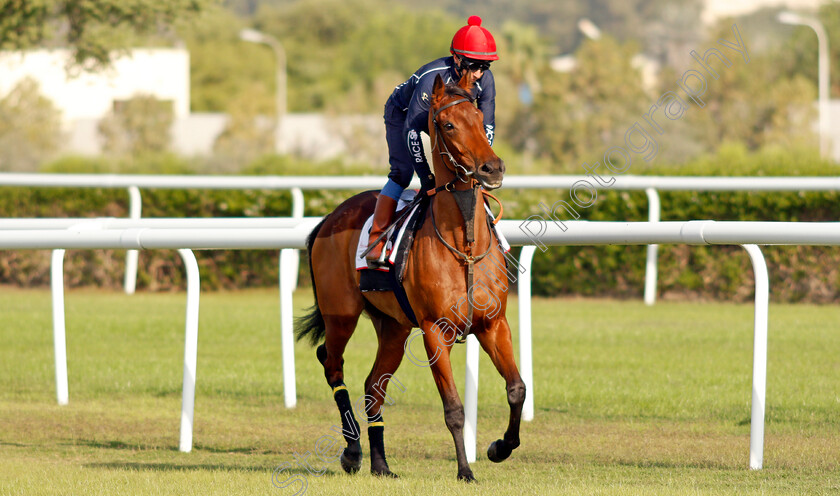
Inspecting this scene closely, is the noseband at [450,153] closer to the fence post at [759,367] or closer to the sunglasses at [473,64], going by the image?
the sunglasses at [473,64]

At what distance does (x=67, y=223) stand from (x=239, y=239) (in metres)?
1.89

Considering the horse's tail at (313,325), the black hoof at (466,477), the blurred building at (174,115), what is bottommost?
the blurred building at (174,115)

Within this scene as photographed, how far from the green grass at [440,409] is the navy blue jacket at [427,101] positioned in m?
1.52

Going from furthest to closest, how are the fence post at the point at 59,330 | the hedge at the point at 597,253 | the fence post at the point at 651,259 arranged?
1. the hedge at the point at 597,253
2. the fence post at the point at 651,259
3. the fence post at the point at 59,330

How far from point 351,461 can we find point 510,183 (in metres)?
5.83

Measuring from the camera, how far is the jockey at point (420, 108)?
16.6ft

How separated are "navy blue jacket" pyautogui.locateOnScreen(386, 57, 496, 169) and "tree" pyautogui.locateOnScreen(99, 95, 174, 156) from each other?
115 ft

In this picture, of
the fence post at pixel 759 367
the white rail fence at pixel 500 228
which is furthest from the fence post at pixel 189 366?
the fence post at pixel 759 367

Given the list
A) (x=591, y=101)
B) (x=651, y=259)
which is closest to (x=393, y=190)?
(x=651, y=259)

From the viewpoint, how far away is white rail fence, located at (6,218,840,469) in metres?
5.16

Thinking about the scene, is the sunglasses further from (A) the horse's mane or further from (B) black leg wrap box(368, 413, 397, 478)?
(B) black leg wrap box(368, 413, 397, 478)

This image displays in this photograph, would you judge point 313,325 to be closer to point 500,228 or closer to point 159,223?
point 500,228

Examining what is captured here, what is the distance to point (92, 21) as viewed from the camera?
14672mm

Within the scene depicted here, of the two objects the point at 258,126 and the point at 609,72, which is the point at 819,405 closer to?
the point at 609,72
